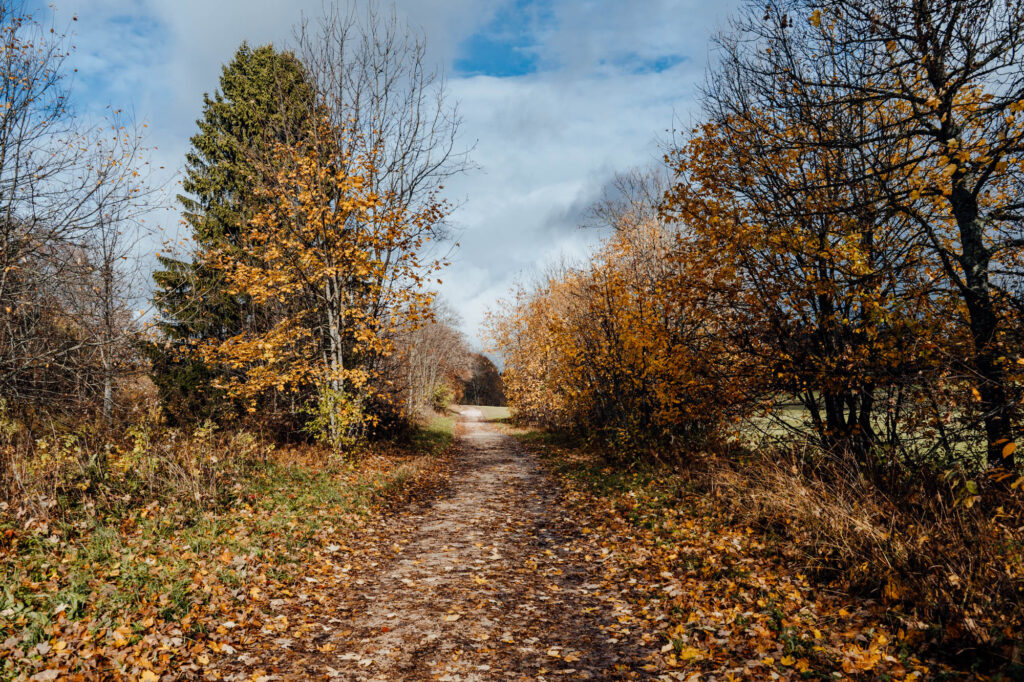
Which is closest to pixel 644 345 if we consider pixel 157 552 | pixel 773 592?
pixel 773 592

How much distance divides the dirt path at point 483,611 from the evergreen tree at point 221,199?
952 centimetres

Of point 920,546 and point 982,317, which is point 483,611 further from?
point 982,317

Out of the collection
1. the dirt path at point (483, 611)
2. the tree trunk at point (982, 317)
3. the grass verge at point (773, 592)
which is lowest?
the dirt path at point (483, 611)

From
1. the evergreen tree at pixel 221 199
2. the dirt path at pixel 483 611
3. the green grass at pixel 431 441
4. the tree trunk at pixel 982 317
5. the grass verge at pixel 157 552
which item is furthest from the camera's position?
the green grass at pixel 431 441

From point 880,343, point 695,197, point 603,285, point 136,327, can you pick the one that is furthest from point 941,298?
point 136,327

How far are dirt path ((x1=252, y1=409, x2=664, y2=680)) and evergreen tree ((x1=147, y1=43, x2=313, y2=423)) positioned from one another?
31.2ft

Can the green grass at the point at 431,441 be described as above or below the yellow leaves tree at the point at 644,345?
below

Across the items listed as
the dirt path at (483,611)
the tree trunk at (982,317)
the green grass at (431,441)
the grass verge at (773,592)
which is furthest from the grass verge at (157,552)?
the tree trunk at (982,317)

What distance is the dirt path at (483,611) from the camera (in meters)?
4.77

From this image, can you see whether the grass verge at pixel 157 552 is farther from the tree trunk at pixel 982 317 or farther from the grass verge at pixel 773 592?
the tree trunk at pixel 982 317

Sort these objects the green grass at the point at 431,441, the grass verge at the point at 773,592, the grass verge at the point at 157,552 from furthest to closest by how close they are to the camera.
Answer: the green grass at the point at 431,441 → the grass verge at the point at 157,552 → the grass verge at the point at 773,592

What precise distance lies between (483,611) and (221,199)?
17427 millimetres

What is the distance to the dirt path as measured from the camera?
477 centimetres

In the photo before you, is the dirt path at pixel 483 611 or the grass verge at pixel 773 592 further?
the dirt path at pixel 483 611
